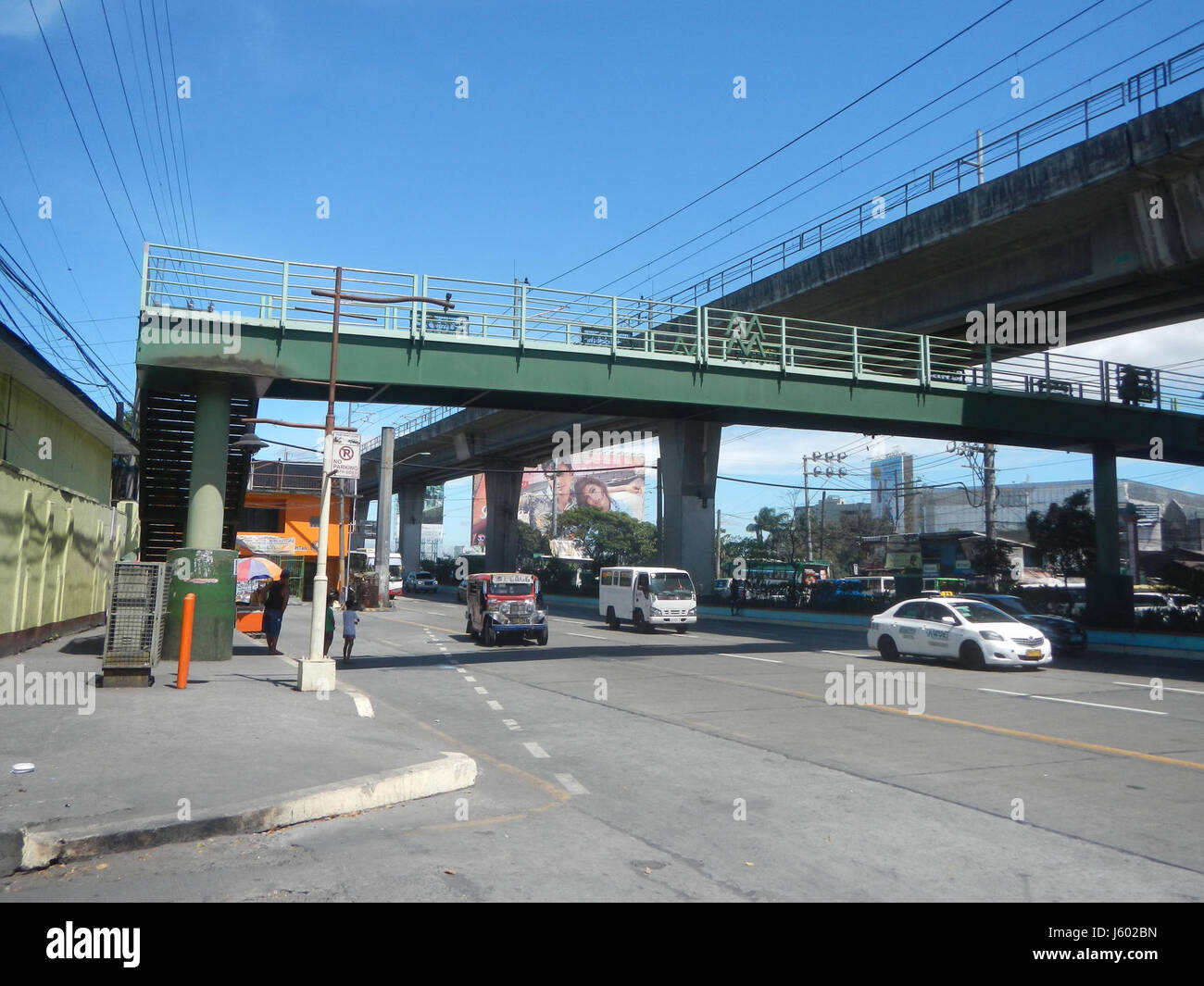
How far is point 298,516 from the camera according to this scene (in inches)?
2301

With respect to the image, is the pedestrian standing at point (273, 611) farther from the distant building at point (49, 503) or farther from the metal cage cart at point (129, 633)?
the metal cage cart at point (129, 633)

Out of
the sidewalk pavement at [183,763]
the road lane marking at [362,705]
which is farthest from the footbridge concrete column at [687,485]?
the sidewalk pavement at [183,763]

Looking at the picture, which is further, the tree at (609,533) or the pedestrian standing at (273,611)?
the tree at (609,533)

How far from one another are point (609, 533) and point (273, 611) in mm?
75980

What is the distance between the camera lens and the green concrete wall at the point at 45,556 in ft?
51.7

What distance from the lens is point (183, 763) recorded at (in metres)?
8.44

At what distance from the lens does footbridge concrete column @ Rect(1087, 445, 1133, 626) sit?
3056 cm

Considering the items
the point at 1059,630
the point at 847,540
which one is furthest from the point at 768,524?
the point at 1059,630

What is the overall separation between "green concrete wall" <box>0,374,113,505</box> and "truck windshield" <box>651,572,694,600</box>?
693 inches

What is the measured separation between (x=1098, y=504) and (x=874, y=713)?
22253mm

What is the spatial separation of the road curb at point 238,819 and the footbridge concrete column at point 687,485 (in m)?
33.2

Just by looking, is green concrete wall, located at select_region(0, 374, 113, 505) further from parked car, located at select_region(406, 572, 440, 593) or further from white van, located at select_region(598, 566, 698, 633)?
parked car, located at select_region(406, 572, 440, 593)

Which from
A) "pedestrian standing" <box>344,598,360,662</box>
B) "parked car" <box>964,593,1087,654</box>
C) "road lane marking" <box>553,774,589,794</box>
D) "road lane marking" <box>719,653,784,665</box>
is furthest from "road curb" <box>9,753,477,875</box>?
"parked car" <box>964,593,1087,654</box>
